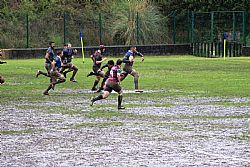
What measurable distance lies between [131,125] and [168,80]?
1505cm

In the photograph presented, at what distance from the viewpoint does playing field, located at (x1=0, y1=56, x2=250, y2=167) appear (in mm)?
13883

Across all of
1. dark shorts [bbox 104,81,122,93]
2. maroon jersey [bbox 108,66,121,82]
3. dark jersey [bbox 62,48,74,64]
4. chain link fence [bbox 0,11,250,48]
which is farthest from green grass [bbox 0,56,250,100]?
chain link fence [bbox 0,11,250,48]

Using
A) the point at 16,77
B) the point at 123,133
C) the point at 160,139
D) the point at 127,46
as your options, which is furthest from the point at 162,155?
the point at 127,46

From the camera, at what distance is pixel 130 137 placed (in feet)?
54.2

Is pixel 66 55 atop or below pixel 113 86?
atop

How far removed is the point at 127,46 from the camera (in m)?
57.6

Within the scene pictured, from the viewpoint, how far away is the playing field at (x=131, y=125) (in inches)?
547

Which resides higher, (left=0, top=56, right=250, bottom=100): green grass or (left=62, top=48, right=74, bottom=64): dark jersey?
(left=62, top=48, right=74, bottom=64): dark jersey

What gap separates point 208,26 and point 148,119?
39980 mm

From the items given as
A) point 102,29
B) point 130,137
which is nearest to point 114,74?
point 130,137

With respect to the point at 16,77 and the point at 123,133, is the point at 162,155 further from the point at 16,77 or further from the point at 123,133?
the point at 16,77

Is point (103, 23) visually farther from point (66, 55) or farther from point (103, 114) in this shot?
point (103, 114)

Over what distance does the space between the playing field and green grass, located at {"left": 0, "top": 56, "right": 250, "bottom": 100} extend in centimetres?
4

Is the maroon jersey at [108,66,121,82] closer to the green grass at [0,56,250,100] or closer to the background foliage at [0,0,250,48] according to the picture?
the green grass at [0,56,250,100]
